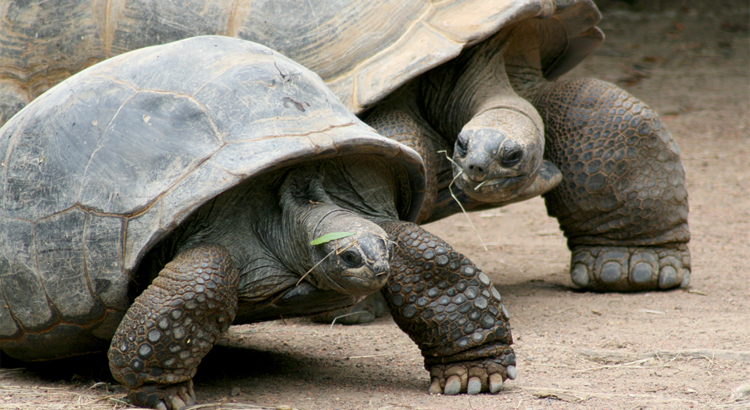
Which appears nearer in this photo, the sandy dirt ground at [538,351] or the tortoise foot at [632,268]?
the sandy dirt ground at [538,351]

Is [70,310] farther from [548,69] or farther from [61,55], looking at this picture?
[548,69]

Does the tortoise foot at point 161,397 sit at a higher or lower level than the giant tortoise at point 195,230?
lower

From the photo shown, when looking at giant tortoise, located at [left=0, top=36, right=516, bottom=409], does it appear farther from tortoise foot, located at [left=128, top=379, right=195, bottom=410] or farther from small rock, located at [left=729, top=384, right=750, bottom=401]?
small rock, located at [left=729, top=384, right=750, bottom=401]

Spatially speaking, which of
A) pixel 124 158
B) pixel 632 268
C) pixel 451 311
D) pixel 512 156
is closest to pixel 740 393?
pixel 451 311

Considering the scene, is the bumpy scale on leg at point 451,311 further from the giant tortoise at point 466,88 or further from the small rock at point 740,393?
the giant tortoise at point 466,88

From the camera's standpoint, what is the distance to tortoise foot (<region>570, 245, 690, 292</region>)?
14.7ft

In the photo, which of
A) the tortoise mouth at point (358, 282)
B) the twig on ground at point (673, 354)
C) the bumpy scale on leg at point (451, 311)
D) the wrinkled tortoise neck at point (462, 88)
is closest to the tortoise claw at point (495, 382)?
the bumpy scale on leg at point (451, 311)

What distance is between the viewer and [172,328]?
94.3 inches

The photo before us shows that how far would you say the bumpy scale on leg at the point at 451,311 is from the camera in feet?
8.93

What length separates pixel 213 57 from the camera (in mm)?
2908

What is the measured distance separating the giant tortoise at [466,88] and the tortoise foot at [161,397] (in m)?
1.64

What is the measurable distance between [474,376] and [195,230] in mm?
1115

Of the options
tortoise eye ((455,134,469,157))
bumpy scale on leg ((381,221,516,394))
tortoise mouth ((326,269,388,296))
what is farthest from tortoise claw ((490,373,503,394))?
tortoise eye ((455,134,469,157))

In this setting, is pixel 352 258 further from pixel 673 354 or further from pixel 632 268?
pixel 632 268
